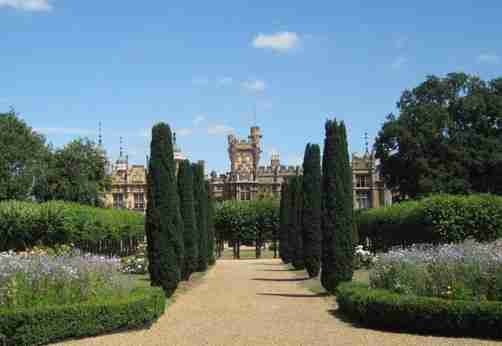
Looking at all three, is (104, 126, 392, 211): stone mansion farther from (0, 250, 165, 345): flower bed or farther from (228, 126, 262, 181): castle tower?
(0, 250, 165, 345): flower bed

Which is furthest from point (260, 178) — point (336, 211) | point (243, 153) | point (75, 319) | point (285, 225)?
point (75, 319)

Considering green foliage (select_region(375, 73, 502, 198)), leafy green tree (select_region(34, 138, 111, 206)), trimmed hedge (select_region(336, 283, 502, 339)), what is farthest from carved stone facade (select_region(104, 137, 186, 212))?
trimmed hedge (select_region(336, 283, 502, 339))

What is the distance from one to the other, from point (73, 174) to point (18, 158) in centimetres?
804

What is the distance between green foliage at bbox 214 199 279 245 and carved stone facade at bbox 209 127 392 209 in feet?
77.3

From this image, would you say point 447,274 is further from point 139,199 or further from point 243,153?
point 243,153

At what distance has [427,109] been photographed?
148 feet

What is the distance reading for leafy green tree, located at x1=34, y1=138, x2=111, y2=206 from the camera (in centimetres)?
5362

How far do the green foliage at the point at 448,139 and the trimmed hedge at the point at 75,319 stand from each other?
33.8 metres

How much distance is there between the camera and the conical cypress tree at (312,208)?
2484 centimetres

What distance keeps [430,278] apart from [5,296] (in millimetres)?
7929

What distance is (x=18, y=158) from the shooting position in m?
47.1

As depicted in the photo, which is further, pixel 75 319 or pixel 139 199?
pixel 139 199

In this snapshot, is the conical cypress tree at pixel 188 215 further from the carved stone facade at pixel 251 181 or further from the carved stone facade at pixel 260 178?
the carved stone facade at pixel 251 181

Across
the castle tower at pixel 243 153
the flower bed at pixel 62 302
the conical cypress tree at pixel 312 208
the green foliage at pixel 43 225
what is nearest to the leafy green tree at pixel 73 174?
the green foliage at pixel 43 225
